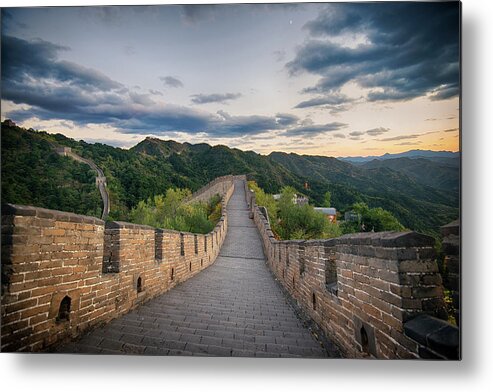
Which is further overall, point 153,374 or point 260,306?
point 260,306

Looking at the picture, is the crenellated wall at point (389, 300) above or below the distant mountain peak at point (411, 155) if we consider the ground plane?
below

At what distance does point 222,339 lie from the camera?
3.31 m

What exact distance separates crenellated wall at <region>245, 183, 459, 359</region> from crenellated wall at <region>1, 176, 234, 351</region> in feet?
7.20

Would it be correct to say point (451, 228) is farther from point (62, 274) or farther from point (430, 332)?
Result: point (62, 274)

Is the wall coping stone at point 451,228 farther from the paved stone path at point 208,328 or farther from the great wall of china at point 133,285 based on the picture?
the paved stone path at point 208,328

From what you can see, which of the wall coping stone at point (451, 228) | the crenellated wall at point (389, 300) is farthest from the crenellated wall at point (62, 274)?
the wall coping stone at point (451, 228)

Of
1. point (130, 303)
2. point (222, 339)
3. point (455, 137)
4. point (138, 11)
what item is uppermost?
point (138, 11)

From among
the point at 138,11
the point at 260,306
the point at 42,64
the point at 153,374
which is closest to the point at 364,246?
the point at 153,374

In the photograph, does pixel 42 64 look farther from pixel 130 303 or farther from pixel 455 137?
pixel 455 137

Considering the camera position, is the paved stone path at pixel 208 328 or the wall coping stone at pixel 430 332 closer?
the wall coping stone at pixel 430 332

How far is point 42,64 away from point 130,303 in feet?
9.33

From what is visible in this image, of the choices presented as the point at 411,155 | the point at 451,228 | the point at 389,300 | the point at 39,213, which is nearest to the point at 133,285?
the point at 39,213

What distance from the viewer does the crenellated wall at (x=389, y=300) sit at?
6.66 ft

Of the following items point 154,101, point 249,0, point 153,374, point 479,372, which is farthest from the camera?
point 154,101
